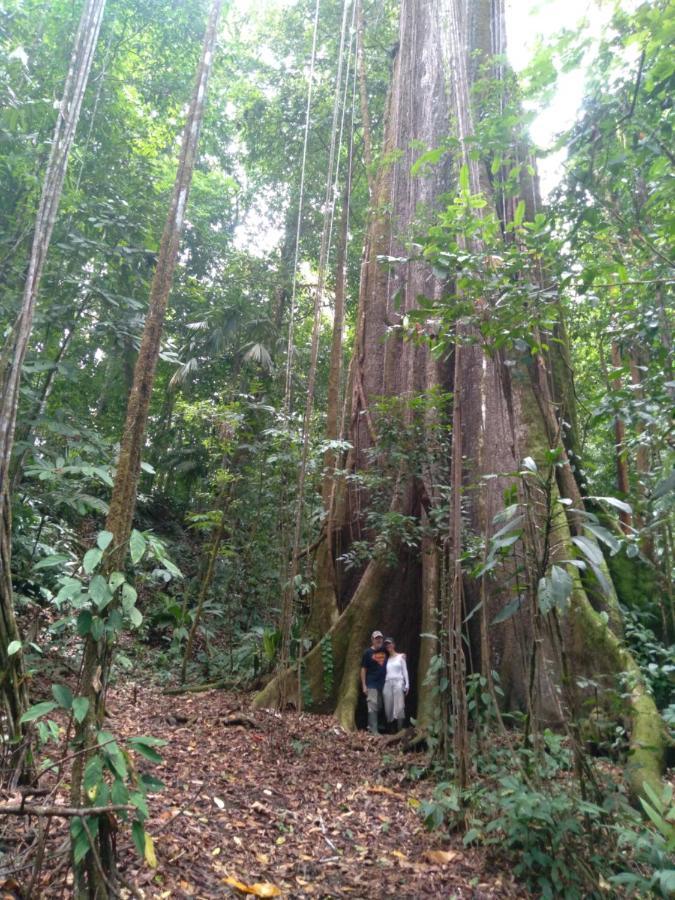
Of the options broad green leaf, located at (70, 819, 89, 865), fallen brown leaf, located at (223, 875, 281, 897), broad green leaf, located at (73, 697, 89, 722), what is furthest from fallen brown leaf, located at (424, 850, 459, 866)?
broad green leaf, located at (73, 697, 89, 722)

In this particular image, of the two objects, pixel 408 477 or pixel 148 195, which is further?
pixel 148 195

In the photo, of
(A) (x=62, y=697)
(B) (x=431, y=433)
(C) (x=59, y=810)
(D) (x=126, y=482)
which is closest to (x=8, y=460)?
(D) (x=126, y=482)

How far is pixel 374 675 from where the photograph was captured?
17.0ft

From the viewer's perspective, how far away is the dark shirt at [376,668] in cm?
519

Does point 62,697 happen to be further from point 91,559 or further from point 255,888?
point 255,888

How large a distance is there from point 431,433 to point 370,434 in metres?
1.32

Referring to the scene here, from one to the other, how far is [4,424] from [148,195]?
5.29 m

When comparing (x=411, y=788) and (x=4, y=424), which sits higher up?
(x=4, y=424)

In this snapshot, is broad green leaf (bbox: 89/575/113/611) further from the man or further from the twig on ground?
the man

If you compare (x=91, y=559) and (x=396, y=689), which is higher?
(x=91, y=559)

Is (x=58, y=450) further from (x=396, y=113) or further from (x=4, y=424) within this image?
(x=396, y=113)

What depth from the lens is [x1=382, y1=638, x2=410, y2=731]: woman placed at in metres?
5.03

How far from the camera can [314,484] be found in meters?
6.37

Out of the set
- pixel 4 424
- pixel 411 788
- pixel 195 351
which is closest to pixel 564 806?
pixel 411 788
